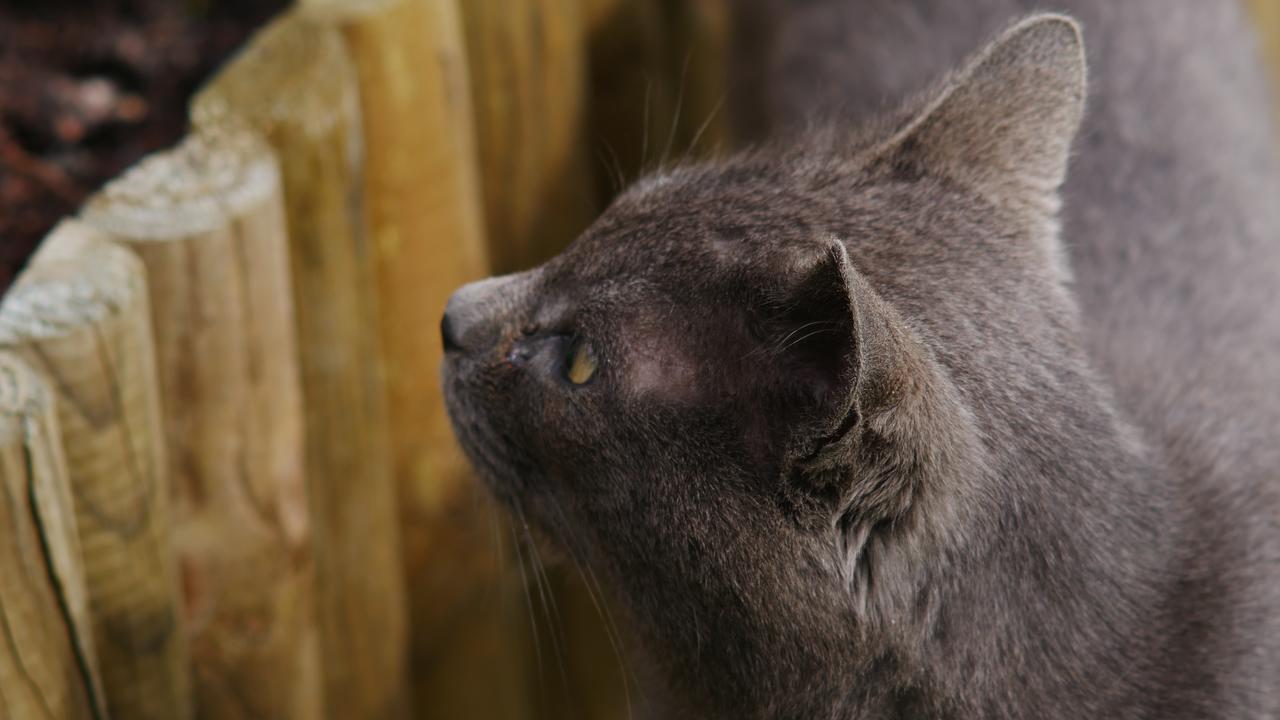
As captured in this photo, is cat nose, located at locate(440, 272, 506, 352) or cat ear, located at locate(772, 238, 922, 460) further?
cat nose, located at locate(440, 272, 506, 352)

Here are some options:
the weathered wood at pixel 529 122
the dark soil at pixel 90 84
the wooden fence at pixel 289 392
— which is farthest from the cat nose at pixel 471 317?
the dark soil at pixel 90 84

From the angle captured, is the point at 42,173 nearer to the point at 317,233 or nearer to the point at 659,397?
the point at 317,233

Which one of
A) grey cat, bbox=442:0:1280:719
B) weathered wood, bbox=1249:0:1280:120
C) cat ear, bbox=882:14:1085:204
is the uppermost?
weathered wood, bbox=1249:0:1280:120

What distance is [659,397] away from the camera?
1.88 m

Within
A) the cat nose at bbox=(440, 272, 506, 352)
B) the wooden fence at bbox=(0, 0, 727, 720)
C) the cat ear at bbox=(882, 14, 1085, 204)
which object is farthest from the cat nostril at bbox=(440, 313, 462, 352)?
the cat ear at bbox=(882, 14, 1085, 204)

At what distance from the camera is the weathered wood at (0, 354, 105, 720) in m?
1.81

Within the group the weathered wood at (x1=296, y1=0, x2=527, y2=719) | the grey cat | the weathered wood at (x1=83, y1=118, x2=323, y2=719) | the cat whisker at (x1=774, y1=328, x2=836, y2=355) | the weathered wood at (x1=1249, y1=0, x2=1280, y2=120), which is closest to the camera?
the cat whisker at (x1=774, y1=328, x2=836, y2=355)

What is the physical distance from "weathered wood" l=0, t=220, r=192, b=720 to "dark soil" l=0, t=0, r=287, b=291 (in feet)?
4.42

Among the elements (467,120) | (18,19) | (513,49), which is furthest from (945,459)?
(18,19)

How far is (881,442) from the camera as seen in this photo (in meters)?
1.60

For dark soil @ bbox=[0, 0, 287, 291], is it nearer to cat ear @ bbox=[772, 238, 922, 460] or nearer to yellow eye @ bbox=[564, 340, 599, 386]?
yellow eye @ bbox=[564, 340, 599, 386]

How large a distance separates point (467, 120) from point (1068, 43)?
1359 millimetres

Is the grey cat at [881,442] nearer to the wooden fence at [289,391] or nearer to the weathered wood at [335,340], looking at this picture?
the wooden fence at [289,391]

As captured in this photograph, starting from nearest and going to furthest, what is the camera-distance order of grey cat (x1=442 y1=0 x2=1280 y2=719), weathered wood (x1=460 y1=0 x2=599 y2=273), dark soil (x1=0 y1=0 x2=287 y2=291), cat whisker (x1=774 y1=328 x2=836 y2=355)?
cat whisker (x1=774 y1=328 x2=836 y2=355)
grey cat (x1=442 y1=0 x2=1280 y2=719)
weathered wood (x1=460 y1=0 x2=599 y2=273)
dark soil (x1=0 y1=0 x2=287 y2=291)
